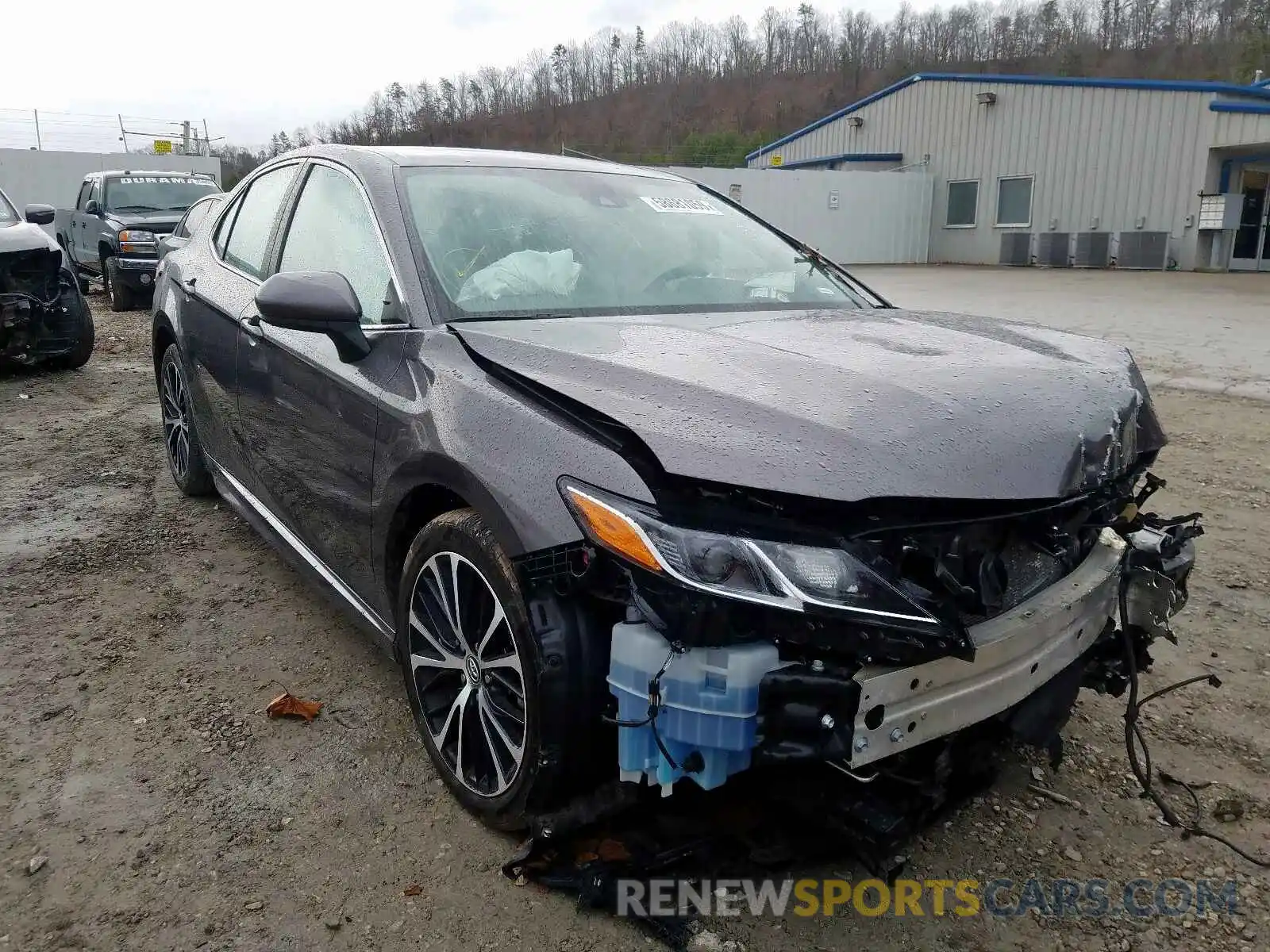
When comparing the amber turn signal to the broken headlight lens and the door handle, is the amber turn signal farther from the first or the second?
the door handle

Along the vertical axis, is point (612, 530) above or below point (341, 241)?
below

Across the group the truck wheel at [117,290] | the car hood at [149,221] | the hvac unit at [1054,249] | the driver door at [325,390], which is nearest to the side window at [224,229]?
the driver door at [325,390]

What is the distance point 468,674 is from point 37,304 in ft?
25.1

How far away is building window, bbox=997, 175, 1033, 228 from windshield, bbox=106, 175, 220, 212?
61.9ft

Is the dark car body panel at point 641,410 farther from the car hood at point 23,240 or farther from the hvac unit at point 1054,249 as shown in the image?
the hvac unit at point 1054,249

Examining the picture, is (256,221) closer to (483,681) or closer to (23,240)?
(483,681)

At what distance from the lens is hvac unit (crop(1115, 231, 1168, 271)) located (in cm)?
2102

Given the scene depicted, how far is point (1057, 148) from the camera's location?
22812 mm

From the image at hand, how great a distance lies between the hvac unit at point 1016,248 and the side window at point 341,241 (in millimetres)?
23375

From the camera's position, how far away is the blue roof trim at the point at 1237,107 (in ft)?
61.1

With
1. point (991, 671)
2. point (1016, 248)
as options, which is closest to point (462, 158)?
point (991, 671)

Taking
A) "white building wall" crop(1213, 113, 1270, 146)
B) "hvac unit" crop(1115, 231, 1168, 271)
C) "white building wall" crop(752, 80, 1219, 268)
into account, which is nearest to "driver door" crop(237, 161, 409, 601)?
"white building wall" crop(1213, 113, 1270, 146)

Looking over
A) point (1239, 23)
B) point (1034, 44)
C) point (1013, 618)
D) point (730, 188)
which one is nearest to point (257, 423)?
point (1013, 618)

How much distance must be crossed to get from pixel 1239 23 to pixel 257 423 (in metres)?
64.7
